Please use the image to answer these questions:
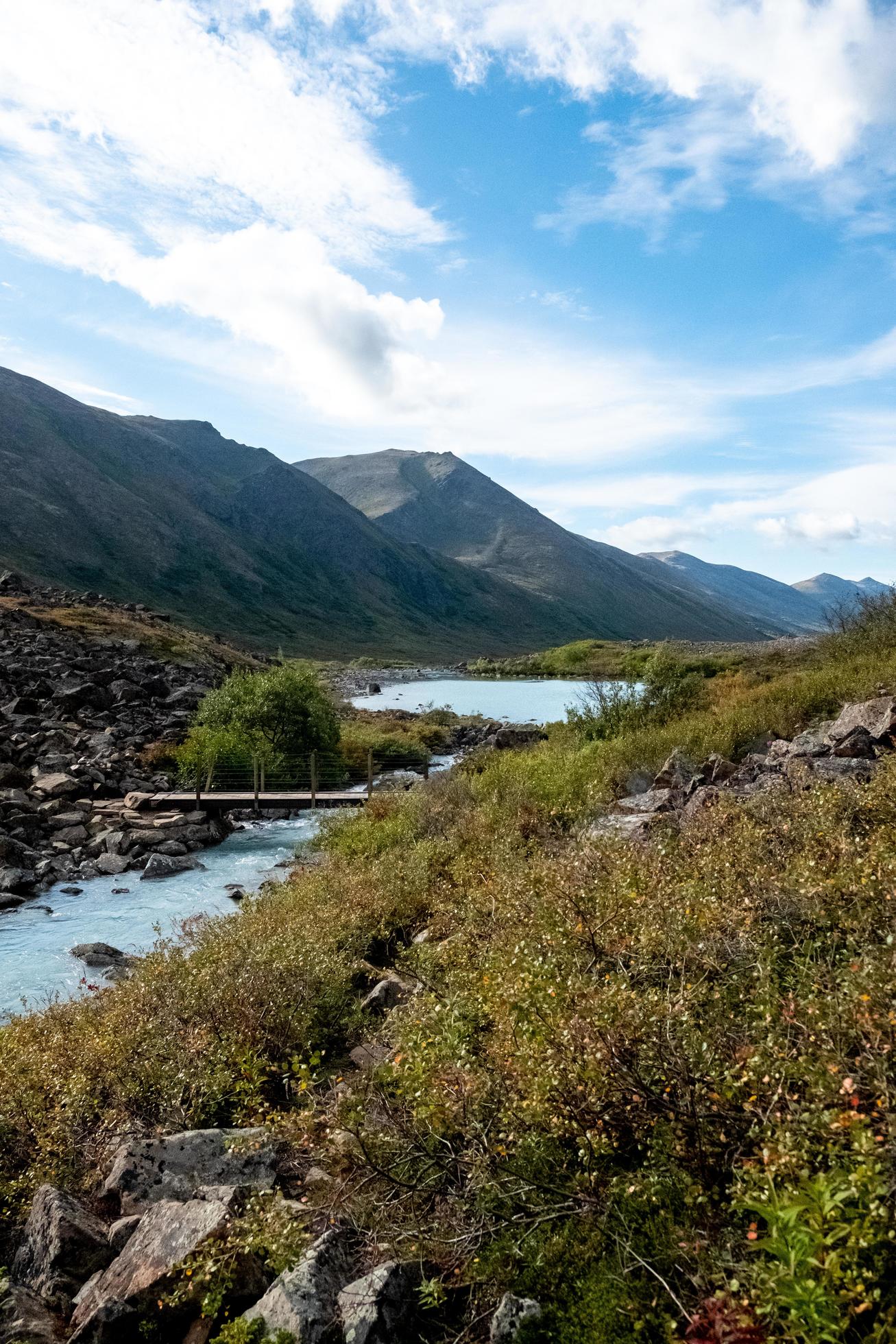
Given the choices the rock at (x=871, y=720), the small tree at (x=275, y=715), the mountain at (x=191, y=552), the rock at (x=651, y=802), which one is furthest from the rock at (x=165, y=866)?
the mountain at (x=191, y=552)

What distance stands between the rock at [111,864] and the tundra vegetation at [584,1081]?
10455mm

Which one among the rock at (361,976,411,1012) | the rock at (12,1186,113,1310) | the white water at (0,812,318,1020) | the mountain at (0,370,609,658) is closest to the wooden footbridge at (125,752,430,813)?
the white water at (0,812,318,1020)

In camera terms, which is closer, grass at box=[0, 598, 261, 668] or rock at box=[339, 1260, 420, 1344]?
rock at box=[339, 1260, 420, 1344]

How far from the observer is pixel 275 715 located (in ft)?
96.2

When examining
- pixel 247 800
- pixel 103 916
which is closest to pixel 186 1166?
pixel 103 916

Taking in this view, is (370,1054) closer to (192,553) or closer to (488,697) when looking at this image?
(488,697)

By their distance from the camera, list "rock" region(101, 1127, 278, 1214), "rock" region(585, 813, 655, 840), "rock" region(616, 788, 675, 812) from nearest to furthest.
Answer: "rock" region(101, 1127, 278, 1214), "rock" region(585, 813, 655, 840), "rock" region(616, 788, 675, 812)

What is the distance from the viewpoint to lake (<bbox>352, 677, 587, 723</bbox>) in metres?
57.7

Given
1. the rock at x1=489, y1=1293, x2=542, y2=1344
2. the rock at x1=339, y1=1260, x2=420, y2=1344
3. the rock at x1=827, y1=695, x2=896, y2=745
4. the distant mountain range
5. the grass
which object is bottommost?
the rock at x1=339, y1=1260, x2=420, y2=1344

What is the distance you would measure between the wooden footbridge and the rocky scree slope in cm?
78

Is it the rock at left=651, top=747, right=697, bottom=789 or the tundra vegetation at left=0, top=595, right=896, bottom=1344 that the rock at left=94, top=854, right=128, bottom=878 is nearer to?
the tundra vegetation at left=0, top=595, right=896, bottom=1344

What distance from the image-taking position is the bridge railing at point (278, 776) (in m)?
25.7

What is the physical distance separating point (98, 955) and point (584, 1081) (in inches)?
466

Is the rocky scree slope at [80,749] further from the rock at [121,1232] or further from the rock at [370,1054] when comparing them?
the rock at [121,1232]
